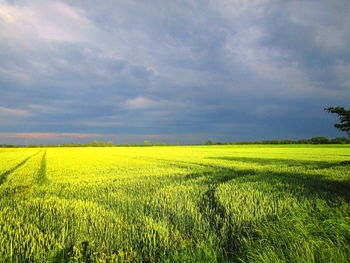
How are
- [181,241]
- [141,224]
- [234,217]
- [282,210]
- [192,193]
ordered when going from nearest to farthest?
1. [181,241]
2. [141,224]
3. [234,217]
4. [282,210]
5. [192,193]

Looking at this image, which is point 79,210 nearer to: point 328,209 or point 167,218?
point 167,218

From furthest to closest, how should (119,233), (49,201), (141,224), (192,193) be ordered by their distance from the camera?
(192,193)
(49,201)
(141,224)
(119,233)

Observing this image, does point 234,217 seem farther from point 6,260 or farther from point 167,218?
point 6,260

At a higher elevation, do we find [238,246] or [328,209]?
[328,209]

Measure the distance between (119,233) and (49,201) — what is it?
3.20 meters

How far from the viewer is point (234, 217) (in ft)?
13.0

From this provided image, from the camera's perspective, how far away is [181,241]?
3037 mm

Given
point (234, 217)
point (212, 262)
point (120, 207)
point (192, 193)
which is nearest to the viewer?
point (212, 262)

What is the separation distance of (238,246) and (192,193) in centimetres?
283

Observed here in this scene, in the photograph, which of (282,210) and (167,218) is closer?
(167,218)

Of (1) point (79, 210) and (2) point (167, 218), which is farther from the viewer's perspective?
(1) point (79, 210)

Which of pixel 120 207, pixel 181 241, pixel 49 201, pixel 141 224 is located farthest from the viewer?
pixel 49 201

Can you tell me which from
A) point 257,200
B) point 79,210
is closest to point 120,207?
point 79,210

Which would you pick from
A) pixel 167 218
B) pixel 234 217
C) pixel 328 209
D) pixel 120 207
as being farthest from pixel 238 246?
pixel 120 207
